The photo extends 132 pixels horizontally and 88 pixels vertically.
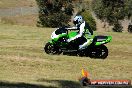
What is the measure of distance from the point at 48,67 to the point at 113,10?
29040mm

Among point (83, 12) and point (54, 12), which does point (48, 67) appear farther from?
point (54, 12)

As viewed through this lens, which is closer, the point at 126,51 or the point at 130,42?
the point at 126,51

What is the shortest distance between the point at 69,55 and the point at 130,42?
25.1ft

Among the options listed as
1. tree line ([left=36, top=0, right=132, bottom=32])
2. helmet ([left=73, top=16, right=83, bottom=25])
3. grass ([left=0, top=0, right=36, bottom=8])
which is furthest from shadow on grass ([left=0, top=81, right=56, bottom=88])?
grass ([left=0, top=0, right=36, bottom=8])

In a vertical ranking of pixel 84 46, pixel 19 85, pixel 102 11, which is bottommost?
pixel 19 85

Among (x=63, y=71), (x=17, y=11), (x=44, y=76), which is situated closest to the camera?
(x=44, y=76)

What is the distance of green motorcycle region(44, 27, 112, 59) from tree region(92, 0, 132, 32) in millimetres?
25399

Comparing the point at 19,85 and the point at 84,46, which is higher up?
the point at 84,46

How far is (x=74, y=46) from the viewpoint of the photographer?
704 inches

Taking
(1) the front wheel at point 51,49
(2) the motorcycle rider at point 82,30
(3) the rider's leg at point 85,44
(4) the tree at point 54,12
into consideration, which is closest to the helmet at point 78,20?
(2) the motorcycle rider at point 82,30

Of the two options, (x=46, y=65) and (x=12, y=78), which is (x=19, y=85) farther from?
(x=46, y=65)

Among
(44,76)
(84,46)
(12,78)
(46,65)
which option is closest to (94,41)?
(84,46)

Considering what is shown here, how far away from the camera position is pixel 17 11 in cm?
7181

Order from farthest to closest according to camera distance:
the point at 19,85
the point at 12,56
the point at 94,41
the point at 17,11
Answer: the point at 17,11
the point at 94,41
the point at 12,56
the point at 19,85
